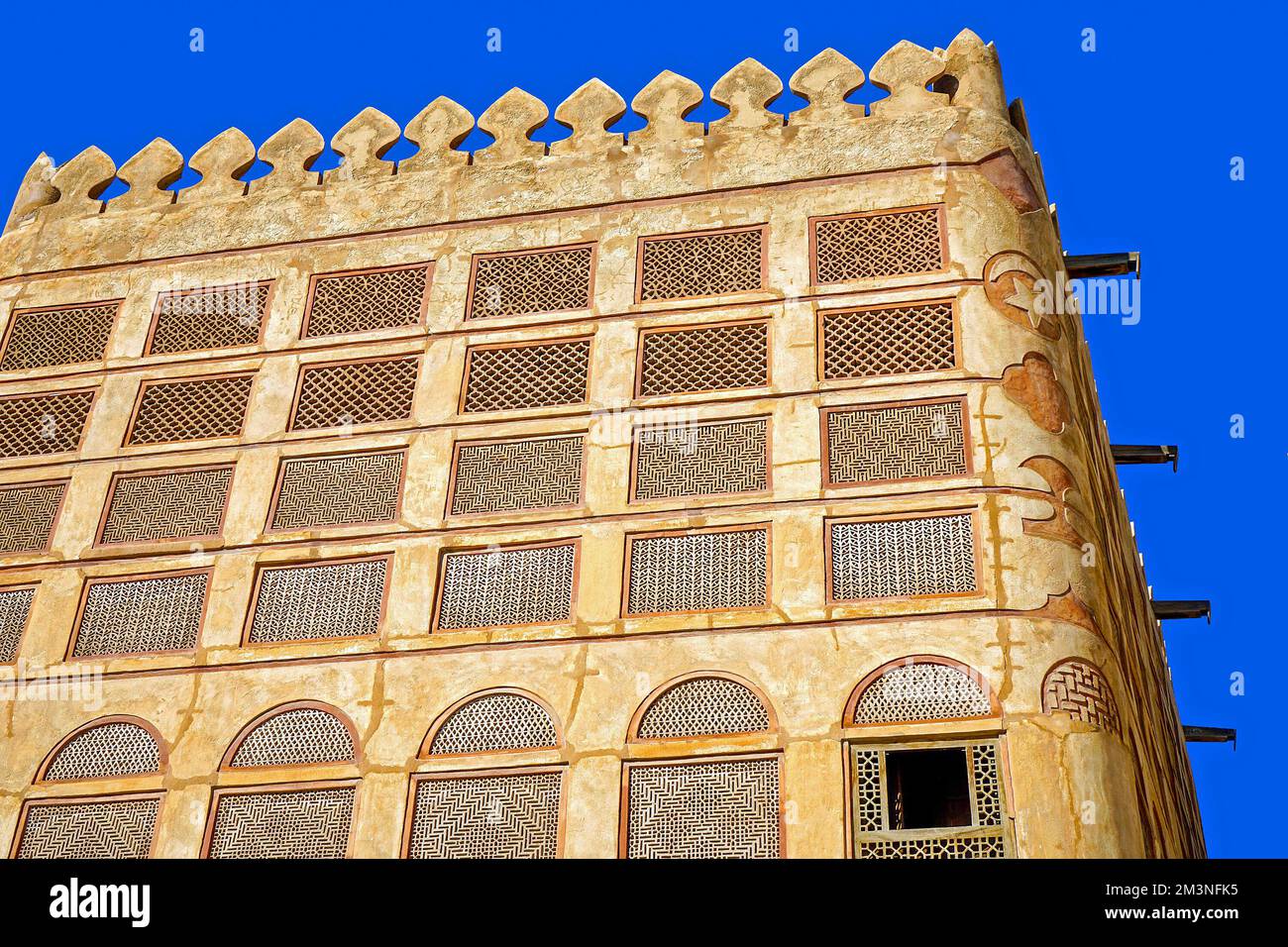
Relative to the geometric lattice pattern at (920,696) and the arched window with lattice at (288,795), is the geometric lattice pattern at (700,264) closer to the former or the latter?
the geometric lattice pattern at (920,696)

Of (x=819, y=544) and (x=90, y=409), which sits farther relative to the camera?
(x=90, y=409)

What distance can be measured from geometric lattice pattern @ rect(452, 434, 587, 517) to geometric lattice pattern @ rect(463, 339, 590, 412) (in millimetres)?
252

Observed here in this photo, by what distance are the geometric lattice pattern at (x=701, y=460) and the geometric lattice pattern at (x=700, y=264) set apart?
36.7 inches

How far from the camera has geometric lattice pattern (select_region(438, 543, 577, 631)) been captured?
8336mm

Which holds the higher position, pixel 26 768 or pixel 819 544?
pixel 819 544

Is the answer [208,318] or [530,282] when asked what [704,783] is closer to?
[530,282]

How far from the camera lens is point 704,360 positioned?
9086mm

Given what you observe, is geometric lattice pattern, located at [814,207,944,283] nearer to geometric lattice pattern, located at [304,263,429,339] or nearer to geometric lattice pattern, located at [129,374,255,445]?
geometric lattice pattern, located at [304,263,429,339]

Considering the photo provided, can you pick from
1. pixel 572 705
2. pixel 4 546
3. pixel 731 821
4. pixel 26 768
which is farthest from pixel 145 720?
pixel 731 821

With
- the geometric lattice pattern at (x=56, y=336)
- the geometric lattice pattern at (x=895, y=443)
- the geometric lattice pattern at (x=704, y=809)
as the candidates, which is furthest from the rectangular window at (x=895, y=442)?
the geometric lattice pattern at (x=56, y=336)

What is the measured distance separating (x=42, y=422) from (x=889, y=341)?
4.63 meters
